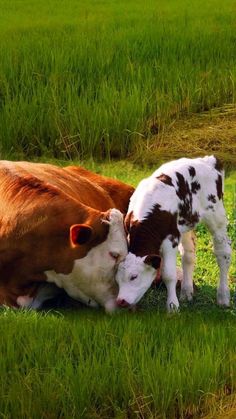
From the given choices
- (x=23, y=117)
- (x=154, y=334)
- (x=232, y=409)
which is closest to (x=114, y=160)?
(x=23, y=117)

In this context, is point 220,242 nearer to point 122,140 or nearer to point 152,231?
point 152,231

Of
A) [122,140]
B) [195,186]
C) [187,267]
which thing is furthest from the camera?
[122,140]

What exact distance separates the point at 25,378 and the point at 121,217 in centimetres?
153

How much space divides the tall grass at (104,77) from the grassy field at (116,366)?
213 inches

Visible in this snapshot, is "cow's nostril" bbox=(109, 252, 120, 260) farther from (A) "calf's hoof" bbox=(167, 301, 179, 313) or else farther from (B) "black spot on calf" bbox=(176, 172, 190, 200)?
(B) "black spot on calf" bbox=(176, 172, 190, 200)

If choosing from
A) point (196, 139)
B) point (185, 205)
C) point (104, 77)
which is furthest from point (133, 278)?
point (104, 77)

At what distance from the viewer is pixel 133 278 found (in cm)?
701

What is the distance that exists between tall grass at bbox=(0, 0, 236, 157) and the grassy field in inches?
213

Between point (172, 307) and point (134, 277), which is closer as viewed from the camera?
point (134, 277)

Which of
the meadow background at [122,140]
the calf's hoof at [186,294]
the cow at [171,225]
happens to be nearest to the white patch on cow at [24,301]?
the meadow background at [122,140]

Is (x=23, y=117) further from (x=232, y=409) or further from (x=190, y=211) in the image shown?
(x=232, y=409)

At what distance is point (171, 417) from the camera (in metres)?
6.14

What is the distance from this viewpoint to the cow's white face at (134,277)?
23.0ft

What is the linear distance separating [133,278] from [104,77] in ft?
20.9
